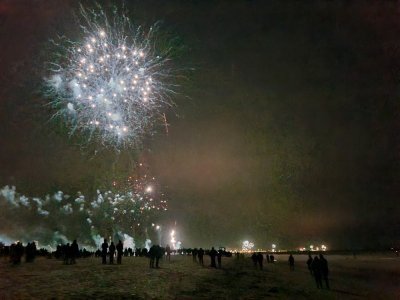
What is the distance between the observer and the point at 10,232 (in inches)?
4889

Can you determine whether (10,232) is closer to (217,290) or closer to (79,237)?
(79,237)

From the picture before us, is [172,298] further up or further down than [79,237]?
further down

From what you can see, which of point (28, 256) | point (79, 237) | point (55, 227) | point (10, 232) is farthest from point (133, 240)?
point (28, 256)

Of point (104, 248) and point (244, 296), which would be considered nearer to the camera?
point (244, 296)

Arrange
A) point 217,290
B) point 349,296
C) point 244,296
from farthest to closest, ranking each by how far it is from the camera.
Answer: point 349,296 < point 217,290 < point 244,296

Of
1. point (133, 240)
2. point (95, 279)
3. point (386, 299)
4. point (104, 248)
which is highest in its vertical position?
point (133, 240)

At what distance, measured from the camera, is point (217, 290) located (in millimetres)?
16078

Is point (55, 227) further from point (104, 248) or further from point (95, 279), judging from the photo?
point (95, 279)

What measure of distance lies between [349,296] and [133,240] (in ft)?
358

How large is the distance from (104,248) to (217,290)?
1277 centimetres

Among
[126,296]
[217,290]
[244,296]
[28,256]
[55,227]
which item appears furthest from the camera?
[55,227]

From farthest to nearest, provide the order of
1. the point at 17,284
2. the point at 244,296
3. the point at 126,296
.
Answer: the point at 244,296 < the point at 17,284 < the point at 126,296

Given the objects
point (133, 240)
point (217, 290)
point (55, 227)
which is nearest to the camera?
point (217, 290)

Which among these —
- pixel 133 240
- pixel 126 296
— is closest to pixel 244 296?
pixel 126 296
